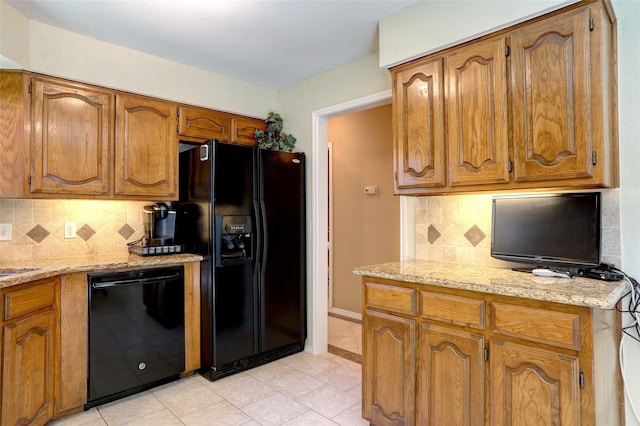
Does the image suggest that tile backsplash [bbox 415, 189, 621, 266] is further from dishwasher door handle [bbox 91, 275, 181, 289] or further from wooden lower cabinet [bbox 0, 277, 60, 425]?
wooden lower cabinet [bbox 0, 277, 60, 425]

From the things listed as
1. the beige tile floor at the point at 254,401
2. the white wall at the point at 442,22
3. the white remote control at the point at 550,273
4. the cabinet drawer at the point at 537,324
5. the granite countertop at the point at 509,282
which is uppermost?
the white wall at the point at 442,22

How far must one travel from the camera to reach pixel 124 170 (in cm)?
271

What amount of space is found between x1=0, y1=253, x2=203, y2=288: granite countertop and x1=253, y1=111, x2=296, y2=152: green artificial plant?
3.97 feet

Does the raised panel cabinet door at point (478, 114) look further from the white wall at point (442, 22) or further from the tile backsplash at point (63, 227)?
the tile backsplash at point (63, 227)

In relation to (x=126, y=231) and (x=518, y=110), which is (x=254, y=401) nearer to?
(x=126, y=231)

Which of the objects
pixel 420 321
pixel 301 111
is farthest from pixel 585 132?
pixel 301 111

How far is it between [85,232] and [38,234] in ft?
0.95

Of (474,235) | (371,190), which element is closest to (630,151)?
(474,235)

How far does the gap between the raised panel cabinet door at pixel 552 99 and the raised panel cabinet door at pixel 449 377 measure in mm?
876

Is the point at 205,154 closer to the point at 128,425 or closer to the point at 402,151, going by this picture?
the point at 402,151

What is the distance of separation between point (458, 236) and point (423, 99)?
35.7 inches

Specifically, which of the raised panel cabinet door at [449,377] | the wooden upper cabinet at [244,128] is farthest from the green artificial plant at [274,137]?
→ the raised panel cabinet door at [449,377]

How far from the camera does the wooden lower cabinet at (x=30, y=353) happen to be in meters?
1.88

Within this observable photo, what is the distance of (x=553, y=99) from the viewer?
67.2 inches
